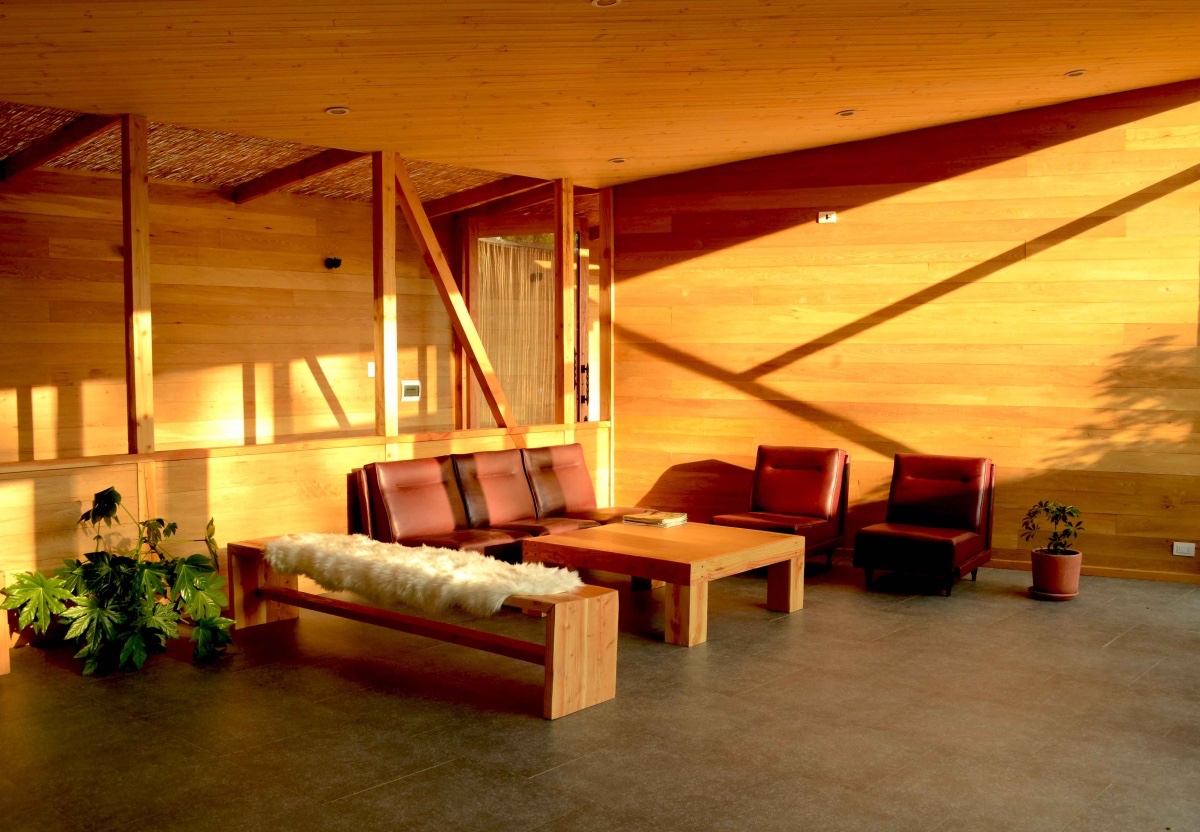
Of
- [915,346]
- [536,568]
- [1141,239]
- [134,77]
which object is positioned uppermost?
[134,77]

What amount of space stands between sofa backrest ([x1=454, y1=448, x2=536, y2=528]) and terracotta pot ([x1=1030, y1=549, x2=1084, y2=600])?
3.06 m

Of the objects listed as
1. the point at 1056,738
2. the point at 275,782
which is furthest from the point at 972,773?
the point at 275,782

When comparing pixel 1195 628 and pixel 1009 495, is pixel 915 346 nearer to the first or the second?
pixel 1009 495

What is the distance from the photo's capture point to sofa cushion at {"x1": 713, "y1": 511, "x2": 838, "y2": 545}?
21.7 feet

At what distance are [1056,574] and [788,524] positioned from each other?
5.13 feet

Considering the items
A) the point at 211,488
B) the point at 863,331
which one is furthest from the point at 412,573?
the point at 863,331

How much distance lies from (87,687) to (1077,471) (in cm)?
591

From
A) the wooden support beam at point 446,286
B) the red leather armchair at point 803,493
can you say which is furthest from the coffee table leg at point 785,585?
the wooden support beam at point 446,286

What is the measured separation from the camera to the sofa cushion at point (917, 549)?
6.11m

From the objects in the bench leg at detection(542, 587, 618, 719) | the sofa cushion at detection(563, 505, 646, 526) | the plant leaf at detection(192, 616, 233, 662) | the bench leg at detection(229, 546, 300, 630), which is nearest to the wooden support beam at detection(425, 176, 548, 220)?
the sofa cushion at detection(563, 505, 646, 526)

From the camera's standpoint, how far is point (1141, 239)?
6789 mm

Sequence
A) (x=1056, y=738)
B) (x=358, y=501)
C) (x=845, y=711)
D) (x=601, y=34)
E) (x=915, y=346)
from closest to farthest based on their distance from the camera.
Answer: (x=1056, y=738) → (x=845, y=711) → (x=601, y=34) → (x=358, y=501) → (x=915, y=346)

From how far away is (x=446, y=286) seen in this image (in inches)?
283

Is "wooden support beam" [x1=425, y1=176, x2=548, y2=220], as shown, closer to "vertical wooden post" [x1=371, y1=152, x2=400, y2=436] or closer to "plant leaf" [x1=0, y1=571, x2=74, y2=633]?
"vertical wooden post" [x1=371, y1=152, x2=400, y2=436]
